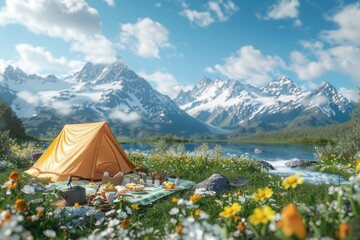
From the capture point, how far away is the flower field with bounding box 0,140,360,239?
3240mm

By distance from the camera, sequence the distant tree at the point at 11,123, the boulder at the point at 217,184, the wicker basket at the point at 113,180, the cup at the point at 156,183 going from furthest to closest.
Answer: the distant tree at the point at 11,123 < the wicker basket at the point at 113,180 < the cup at the point at 156,183 < the boulder at the point at 217,184

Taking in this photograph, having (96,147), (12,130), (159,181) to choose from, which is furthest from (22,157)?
(12,130)

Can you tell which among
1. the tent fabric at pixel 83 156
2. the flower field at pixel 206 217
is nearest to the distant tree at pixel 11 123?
the tent fabric at pixel 83 156

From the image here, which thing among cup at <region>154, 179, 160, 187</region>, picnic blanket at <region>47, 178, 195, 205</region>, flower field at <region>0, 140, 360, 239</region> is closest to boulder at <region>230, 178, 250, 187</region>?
flower field at <region>0, 140, 360, 239</region>

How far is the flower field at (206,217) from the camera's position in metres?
3.24

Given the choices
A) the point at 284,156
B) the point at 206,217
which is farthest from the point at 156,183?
the point at 284,156

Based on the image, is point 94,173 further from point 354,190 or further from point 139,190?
point 354,190

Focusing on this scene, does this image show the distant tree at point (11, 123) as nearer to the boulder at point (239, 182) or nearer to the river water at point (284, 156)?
the river water at point (284, 156)

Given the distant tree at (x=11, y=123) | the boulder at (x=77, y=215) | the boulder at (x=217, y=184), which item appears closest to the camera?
the boulder at (x=77, y=215)

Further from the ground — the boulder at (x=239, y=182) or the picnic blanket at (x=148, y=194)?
the boulder at (x=239, y=182)

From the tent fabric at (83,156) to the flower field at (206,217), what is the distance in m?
1.49

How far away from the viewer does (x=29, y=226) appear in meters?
5.38

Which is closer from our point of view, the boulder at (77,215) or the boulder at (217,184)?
the boulder at (77,215)

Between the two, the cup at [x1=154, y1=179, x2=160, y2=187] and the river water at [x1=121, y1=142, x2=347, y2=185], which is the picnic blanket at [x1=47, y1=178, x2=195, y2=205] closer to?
the cup at [x1=154, y1=179, x2=160, y2=187]
